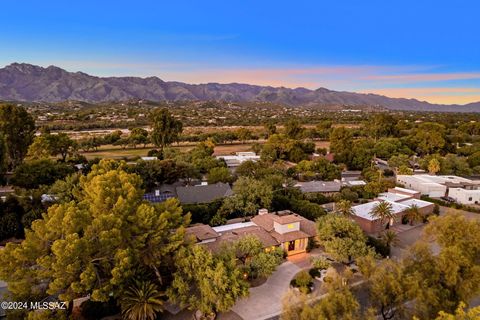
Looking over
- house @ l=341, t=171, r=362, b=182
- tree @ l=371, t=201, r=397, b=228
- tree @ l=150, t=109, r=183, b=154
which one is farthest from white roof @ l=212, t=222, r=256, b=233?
tree @ l=150, t=109, r=183, b=154

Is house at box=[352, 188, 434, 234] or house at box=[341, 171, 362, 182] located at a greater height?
house at box=[352, 188, 434, 234]

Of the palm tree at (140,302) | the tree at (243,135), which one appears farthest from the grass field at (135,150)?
the palm tree at (140,302)

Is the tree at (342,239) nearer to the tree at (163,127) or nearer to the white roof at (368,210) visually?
the white roof at (368,210)

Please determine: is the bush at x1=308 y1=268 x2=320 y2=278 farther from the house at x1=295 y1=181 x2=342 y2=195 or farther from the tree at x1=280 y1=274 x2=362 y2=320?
the house at x1=295 y1=181 x2=342 y2=195

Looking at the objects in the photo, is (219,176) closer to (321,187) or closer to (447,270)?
(321,187)

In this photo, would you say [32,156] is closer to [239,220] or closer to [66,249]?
[239,220]

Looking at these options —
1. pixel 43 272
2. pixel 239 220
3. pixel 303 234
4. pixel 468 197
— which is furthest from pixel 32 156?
pixel 468 197
